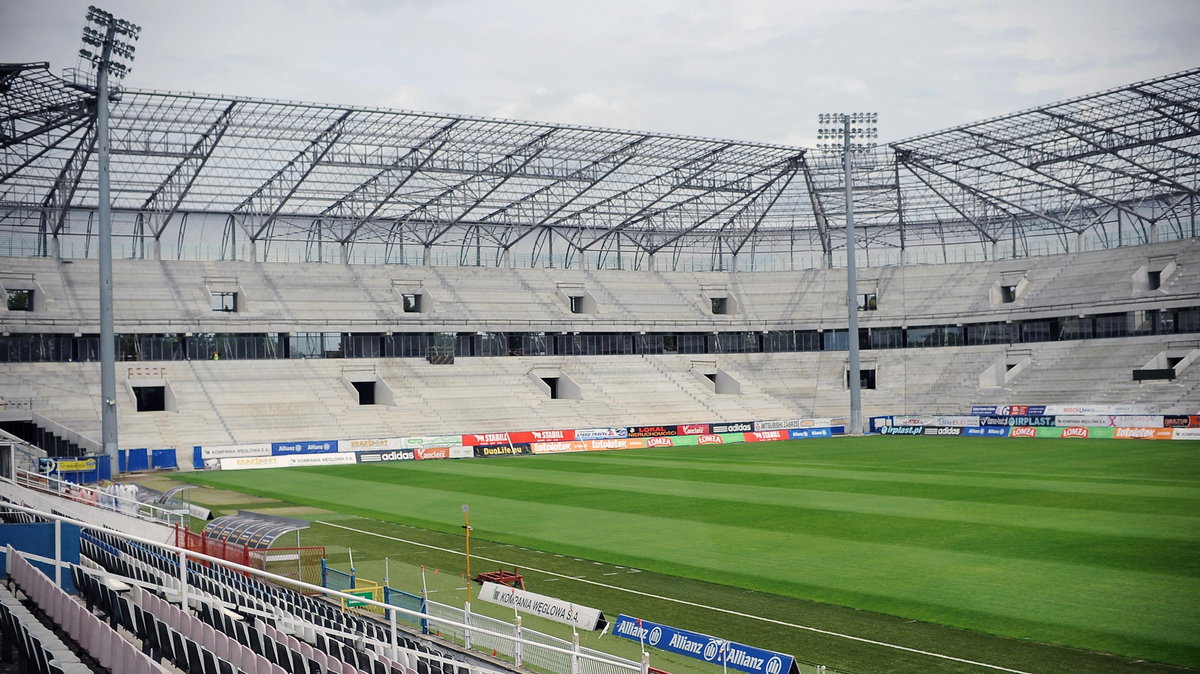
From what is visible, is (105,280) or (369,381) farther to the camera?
(369,381)

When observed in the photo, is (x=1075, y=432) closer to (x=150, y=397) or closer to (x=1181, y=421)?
(x=1181, y=421)

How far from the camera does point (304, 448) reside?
56906mm

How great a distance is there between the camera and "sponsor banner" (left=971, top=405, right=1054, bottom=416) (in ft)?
217

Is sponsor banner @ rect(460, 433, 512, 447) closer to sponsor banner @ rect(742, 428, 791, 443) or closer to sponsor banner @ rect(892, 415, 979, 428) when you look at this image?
sponsor banner @ rect(742, 428, 791, 443)

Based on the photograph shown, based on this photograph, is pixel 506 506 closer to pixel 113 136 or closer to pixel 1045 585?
pixel 1045 585

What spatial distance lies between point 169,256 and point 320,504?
4298 centimetres

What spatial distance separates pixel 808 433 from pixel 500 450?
20.8 m

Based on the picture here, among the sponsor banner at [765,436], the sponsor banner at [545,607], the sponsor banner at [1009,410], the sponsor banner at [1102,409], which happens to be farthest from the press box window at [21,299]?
the sponsor banner at [1102,409]

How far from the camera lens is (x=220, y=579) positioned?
64.7ft

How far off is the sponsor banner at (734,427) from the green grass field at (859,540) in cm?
1506

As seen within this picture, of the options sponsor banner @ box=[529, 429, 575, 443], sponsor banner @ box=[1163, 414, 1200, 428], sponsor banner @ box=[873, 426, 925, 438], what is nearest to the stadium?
sponsor banner @ box=[1163, 414, 1200, 428]

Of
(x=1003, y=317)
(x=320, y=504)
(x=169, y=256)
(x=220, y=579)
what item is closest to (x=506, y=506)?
(x=320, y=504)

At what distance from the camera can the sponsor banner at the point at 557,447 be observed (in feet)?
203

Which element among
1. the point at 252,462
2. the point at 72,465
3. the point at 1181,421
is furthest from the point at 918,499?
the point at 252,462
